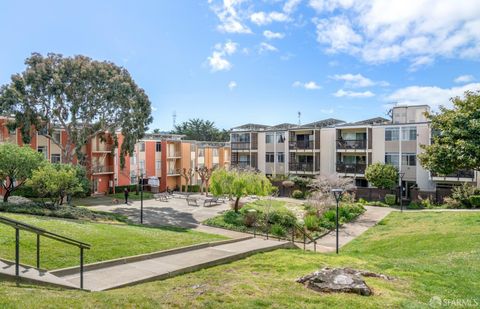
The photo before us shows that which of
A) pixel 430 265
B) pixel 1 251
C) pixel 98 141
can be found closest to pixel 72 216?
pixel 1 251

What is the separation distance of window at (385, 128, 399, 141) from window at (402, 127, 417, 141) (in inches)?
28.7

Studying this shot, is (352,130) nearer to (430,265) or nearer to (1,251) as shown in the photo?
→ (430,265)

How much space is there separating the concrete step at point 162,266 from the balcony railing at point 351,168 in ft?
93.9

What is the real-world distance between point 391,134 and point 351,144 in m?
4.82

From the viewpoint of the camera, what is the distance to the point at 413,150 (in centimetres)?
3769

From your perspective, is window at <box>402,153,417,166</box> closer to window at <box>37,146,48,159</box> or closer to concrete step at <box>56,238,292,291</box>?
concrete step at <box>56,238,292,291</box>

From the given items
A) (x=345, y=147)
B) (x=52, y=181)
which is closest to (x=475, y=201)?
(x=345, y=147)

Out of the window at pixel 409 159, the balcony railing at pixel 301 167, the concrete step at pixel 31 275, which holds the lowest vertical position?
the concrete step at pixel 31 275

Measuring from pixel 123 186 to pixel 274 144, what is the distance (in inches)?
849

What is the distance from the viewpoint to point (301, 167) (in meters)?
46.0

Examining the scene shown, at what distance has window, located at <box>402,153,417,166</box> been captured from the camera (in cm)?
3772

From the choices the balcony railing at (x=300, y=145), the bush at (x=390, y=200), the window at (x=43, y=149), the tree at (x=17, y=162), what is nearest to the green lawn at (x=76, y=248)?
the tree at (x=17, y=162)

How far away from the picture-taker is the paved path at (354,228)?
69.2 feet

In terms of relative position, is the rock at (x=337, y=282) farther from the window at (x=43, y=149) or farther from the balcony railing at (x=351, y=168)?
the window at (x=43, y=149)
